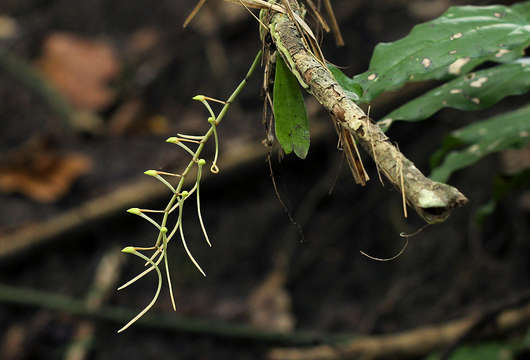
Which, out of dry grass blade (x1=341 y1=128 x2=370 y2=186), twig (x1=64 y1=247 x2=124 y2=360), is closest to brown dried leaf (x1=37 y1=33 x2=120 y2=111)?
twig (x1=64 y1=247 x2=124 y2=360)

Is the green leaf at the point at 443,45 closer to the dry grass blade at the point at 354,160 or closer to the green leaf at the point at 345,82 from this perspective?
the green leaf at the point at 345,82

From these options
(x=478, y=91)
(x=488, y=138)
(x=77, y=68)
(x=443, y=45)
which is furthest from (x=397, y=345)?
(x=77, y=68)

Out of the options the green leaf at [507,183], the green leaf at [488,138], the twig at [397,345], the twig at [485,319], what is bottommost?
the twig at [397,345]

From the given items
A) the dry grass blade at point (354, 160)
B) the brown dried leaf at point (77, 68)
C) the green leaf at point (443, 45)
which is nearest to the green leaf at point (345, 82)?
the green leaf at point (443, 45)

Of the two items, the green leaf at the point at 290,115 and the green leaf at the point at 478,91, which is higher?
the green leaf at the point at 290,115

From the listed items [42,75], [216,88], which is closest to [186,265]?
[216,88]

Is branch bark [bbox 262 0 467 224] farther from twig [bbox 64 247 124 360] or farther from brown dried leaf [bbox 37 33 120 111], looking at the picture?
brown dried leaf [bbox 37 33 120 111]
